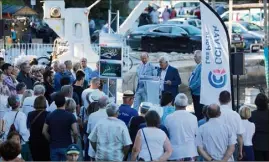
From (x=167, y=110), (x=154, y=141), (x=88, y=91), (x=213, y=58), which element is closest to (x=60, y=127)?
(x=154, y=141)

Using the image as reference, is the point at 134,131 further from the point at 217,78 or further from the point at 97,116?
the point at 217,78

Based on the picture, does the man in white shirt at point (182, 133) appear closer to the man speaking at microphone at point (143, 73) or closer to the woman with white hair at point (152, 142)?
the woman with white hair at point (152, 142)

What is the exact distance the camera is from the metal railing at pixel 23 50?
91.2 feet

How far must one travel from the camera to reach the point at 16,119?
12.7 m

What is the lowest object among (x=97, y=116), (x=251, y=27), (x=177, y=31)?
(x=97, y=116)

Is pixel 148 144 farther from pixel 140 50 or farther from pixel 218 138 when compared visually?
pixel 140 50

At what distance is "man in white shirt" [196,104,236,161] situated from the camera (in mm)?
11688

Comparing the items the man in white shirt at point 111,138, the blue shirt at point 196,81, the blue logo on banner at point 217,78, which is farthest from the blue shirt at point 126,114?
the blue shirt at point 196,81

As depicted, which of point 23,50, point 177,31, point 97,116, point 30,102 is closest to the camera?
point 97,116

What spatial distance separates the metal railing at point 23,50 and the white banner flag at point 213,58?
43.6ft

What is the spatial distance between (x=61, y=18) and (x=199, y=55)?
11.0 metres

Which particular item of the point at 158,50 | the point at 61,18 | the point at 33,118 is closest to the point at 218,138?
the point at 33,118

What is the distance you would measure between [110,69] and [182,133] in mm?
6093

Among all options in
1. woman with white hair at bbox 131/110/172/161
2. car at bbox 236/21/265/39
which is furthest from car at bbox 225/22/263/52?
woman with white hair at bbox 131/110/172/161
